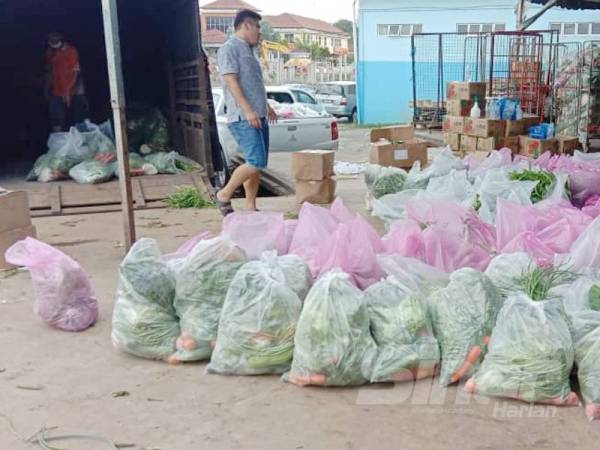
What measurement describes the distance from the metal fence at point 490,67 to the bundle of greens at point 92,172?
6.28m

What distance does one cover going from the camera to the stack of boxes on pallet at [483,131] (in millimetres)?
8727

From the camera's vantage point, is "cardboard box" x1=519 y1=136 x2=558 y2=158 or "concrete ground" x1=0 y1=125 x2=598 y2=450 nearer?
"concrete ground" x1=0 y1=125 x2=598 y2=450

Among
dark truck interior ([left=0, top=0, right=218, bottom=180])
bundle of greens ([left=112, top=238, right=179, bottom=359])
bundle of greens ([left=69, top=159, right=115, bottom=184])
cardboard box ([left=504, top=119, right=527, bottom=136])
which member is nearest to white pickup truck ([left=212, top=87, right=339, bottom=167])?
dark truck interior ([left=0, top=0, right=218, bottom=180])

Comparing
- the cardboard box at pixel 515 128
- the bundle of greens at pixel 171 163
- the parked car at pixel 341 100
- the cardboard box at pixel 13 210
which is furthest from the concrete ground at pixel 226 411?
the parked car at pixel 341 100

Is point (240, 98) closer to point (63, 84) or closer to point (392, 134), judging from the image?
point (392, 134)

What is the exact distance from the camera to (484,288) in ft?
9.30

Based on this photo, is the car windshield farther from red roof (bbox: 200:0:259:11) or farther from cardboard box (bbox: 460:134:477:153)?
red roof (bbox: 200:0:259:11)

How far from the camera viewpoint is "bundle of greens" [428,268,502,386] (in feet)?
8.94

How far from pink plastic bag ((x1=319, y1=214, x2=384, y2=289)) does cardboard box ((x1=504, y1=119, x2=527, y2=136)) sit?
6.34m

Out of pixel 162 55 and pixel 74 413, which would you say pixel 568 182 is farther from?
pixel 162 55

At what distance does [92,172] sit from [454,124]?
520 centimetres

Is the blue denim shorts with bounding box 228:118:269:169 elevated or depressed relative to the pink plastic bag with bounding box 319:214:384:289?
elevated

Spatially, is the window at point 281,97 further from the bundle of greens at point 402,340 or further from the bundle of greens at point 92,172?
the bundle of greens at point 402,340

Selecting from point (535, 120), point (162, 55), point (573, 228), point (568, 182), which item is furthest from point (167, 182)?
point (535, 120)
